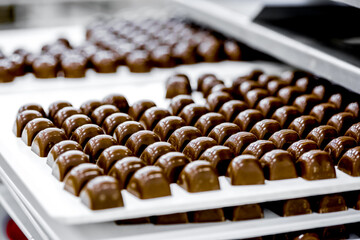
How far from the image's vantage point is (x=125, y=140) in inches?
73.5

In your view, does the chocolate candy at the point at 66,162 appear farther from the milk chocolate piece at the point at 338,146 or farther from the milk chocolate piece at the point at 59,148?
the milk chocolate piece at the point at 338,146

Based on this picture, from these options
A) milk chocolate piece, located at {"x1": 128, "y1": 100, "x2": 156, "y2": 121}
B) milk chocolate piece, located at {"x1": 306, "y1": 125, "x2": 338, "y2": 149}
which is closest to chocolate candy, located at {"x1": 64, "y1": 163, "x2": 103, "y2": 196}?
milk chocolate piece, located at {"x1": 128, "y1": 100, "x2": 156, "y2": 121}

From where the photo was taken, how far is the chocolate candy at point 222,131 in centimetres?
186

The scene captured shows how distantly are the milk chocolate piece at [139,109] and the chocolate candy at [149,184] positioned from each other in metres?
0.62

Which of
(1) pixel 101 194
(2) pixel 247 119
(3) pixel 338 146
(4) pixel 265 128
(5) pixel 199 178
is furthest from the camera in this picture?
(2) pixel 247 119

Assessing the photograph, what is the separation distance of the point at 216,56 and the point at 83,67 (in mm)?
709

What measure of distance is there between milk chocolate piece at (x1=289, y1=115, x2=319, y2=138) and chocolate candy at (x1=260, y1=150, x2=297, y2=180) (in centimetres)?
31

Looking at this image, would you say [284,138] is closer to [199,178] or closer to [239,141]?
[239,141]

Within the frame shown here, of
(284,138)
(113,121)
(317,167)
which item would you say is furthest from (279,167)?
(113,121)

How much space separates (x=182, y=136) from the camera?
1.83m

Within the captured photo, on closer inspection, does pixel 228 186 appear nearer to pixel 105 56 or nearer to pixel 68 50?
pixel 105 56

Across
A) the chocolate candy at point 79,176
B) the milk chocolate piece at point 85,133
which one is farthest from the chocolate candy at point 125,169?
the milk chocolate piece at point 85,133

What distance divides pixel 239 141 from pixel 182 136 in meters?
0.17

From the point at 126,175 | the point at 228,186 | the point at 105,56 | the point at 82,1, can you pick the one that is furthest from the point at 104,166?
the point at 82,1
